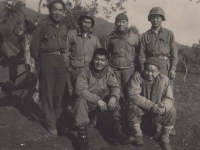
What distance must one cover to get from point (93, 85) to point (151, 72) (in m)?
1.02

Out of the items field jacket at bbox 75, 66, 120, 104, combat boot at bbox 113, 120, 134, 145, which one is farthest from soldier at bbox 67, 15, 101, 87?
combat boot at bbox 113, 120, 134, 145

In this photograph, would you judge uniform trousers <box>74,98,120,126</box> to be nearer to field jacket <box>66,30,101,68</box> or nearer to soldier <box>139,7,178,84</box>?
field jacket <box>66,30,101,68</box>

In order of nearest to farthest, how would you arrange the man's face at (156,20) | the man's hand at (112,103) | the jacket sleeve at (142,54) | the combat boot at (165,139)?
1. the combat boot at (165,139)
2. the man's hand at (112,103)
3. the man's face at (156,20)
4. the jacket sleeve at (142,54)

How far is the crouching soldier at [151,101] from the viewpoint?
14.4 ft

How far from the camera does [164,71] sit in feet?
17.6

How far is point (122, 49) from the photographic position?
541 centimetres

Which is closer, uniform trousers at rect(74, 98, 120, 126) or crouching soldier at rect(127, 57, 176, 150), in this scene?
uniform trousers at rect(74, 98, 120, 126)

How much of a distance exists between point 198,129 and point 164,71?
1289 mm

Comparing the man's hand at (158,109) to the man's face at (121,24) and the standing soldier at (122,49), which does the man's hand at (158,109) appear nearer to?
the standing soldier at (122,49)

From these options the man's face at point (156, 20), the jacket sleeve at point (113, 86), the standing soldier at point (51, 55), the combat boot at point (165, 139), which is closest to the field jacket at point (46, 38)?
the standing soldier at point (51, 55)

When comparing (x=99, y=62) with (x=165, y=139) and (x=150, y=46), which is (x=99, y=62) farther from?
(x=165, y=139)

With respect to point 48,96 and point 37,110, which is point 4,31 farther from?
point 48,96

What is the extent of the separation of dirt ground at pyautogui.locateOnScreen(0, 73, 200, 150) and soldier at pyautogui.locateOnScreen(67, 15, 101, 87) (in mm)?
1105

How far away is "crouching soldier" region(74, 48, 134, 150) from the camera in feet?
13.9
